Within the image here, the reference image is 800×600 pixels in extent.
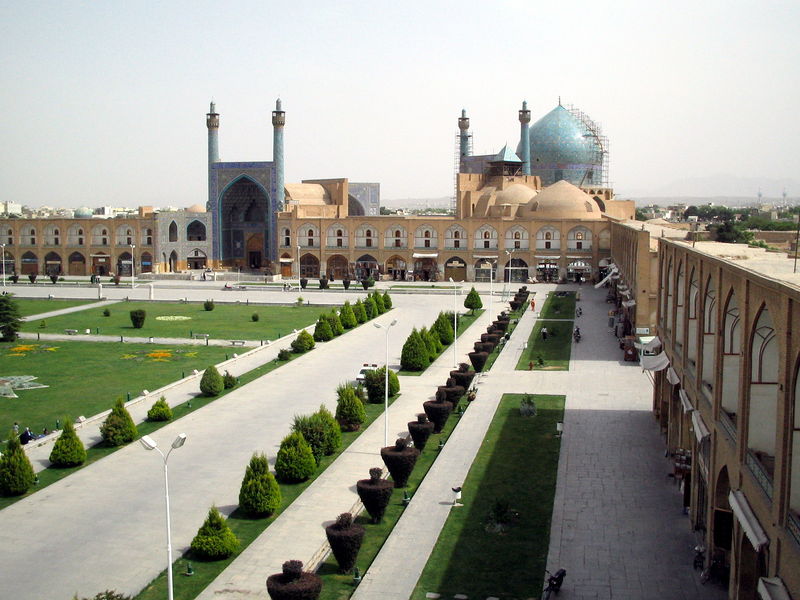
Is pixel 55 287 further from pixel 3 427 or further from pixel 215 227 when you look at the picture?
pixel 3 427

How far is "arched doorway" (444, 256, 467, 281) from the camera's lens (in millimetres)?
60906

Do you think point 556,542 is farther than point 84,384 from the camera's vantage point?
No

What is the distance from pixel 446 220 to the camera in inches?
2408

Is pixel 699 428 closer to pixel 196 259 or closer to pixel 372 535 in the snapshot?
pixel 372 535

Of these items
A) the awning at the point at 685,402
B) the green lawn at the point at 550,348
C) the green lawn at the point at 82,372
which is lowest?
the green lawn at the point at 82,372

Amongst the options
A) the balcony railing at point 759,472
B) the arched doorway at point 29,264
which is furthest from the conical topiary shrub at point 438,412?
the arched doorway at point 29,264

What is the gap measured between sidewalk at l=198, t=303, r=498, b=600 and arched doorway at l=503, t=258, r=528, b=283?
36.8 meters

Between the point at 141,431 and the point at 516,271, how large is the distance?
135ft

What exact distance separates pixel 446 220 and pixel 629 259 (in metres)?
25.9

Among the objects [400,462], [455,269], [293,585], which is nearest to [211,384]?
[400,462]

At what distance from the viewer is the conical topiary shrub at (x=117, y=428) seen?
19609 mm

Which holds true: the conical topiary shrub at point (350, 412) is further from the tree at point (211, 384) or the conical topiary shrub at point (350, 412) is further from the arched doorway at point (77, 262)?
the arched doorway at point (77, 262)

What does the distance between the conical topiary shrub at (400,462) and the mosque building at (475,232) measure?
41.1 meters

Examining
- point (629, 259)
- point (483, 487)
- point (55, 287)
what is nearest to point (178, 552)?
point (483, 487)
